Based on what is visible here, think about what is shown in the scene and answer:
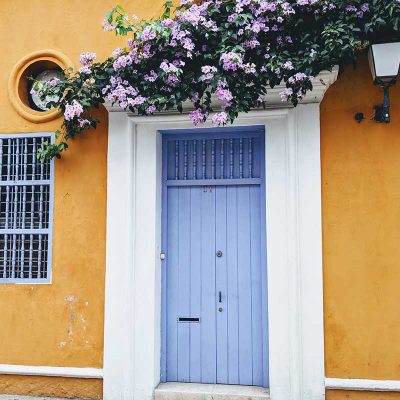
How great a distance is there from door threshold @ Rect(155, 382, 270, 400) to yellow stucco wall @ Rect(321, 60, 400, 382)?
0.76 m

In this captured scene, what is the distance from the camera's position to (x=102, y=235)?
16.9 ft

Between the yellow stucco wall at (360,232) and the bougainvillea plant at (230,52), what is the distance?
20.8 inches

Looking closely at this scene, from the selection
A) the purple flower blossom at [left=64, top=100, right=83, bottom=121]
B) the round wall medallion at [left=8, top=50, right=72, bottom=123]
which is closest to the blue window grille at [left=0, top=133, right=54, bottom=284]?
the round wall medallion at [left=8, top=50, right=72, bottom=123]

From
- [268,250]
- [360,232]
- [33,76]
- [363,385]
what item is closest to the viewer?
[363,385]

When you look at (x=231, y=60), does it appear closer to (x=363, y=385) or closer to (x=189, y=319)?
(x=189, y=319)

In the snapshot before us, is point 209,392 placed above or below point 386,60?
below

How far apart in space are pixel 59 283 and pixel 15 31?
2.88m

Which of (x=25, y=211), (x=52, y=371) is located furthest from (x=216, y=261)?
(x=25, y=211)

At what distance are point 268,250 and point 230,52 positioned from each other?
75.9 inches

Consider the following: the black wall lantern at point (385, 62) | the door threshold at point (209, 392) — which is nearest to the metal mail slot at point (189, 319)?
the door threshold at point (209, 392)

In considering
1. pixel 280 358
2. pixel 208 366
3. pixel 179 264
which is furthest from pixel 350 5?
pixel 208 366

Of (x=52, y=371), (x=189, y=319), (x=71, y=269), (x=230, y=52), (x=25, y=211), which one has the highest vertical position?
(x=230, y=52)

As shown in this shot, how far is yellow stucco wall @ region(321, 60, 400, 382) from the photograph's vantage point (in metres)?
4.59

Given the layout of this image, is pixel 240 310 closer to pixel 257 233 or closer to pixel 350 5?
pixel 257 233
